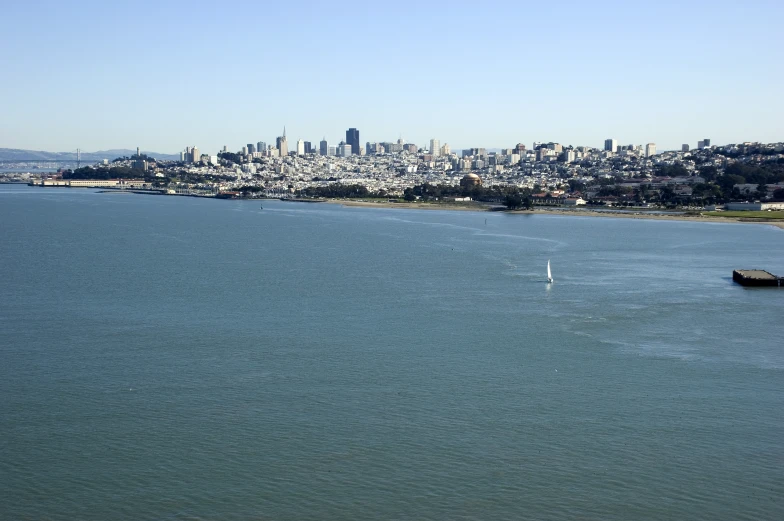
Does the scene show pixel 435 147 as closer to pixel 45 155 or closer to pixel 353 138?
pixel 353 138

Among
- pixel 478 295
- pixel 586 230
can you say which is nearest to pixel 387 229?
pixel 586 230

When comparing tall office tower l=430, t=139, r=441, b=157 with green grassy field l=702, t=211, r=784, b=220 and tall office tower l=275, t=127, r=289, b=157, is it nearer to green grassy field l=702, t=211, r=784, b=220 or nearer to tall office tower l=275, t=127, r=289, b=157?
tall office tower l=275, t=127, r=289, b=157

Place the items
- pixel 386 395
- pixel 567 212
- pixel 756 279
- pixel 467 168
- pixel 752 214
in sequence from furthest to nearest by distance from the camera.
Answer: pixel 467 168, pixel 567 212, pixel 752 214, pixel 756 279, pixel 386 395

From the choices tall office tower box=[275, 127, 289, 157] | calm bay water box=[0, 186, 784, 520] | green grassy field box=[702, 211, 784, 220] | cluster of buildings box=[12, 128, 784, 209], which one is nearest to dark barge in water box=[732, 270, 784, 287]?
calm bay water box=[0, 186, 784, 520]

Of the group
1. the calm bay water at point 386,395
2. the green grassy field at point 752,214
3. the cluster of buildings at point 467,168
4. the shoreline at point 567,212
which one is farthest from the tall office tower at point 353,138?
the calm bay water at point 386,395

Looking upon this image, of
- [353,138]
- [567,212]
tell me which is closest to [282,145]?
[353,138]

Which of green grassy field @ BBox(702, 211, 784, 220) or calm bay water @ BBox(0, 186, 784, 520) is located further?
green grassy field @ BBox(702, 211, 784, 220)
